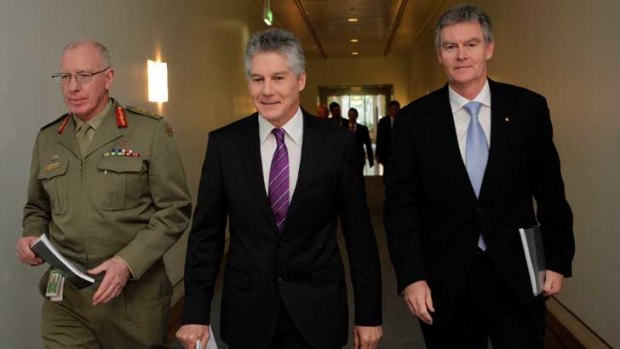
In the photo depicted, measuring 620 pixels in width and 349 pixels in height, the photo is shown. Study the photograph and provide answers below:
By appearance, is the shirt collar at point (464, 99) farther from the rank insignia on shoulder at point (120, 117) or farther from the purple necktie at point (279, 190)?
the rank insignia on shoulder at point (120, 117)

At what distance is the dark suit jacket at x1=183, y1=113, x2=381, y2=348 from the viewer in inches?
76.5

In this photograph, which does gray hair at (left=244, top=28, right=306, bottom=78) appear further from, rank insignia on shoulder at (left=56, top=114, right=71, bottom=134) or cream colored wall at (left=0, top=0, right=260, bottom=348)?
cream colored wall at (left=0, top=0, right=260, bottom=348)

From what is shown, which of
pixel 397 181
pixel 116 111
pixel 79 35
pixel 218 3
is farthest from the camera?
pixel 218 3

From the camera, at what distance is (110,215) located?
7.57 ft

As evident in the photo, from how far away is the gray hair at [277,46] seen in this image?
74.9 inches

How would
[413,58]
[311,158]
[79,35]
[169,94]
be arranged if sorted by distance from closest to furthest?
[311,158] < [79,35] < [169,94] < [413,58]

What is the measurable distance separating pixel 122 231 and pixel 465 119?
1268mm

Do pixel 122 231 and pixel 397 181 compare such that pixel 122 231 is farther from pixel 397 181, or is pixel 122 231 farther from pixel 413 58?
pixel 413 58

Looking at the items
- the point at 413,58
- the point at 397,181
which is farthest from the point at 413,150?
the point at 413,58

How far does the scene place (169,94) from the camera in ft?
17.7

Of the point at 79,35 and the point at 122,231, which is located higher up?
the point at 79,35

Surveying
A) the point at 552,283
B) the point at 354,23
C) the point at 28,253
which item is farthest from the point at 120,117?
the point at 354,23

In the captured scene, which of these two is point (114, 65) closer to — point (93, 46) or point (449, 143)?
point (93, 46)

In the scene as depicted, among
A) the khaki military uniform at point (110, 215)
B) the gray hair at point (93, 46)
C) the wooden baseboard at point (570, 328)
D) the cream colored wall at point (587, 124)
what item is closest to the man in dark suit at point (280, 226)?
the khaki military uniform at point (110, 215)
